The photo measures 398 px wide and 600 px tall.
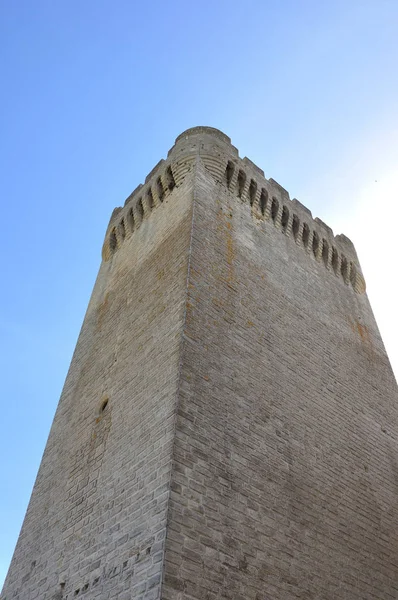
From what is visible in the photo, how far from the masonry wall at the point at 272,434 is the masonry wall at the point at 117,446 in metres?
0.31

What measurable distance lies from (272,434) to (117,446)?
86.3 inches

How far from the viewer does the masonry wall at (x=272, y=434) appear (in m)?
6.15

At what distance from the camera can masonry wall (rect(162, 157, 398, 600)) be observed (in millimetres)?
6152

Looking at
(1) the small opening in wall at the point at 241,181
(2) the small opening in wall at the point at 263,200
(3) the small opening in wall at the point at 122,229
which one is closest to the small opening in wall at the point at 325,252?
(2) the small opening in wall at the point at 263,200

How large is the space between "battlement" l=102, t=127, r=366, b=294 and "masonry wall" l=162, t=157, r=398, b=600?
0.38m

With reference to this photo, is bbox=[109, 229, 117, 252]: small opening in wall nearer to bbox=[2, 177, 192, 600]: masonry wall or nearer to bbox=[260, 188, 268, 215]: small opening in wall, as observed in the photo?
bbox=[2, 177, 192, 600]: masonry wall

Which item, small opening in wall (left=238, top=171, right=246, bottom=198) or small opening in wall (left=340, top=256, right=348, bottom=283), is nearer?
small opening in wall (left=238, top=171, right=246, bottom=198)

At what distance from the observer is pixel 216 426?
23.0ft

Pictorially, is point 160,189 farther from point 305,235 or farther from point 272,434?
point 272,434

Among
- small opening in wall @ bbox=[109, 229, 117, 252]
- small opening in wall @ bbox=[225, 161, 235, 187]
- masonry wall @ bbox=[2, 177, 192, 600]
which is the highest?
small opening in wall @ bbox=[225, 161, 235, 187]

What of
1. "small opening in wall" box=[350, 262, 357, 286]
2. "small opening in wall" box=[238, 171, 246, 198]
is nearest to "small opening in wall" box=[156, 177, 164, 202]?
"small opening in wall" box=[238, 171, 246, 198]

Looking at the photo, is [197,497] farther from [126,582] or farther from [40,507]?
[40,507]

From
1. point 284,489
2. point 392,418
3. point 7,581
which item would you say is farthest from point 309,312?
point 7,581

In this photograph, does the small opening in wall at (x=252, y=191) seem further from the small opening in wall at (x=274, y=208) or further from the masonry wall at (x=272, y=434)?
the small opening in wall at (x=274, y=208)
